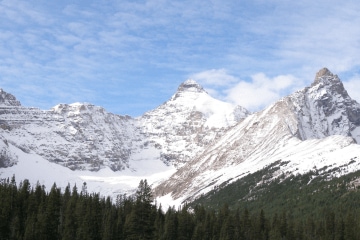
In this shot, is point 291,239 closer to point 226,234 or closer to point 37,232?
point 226,234

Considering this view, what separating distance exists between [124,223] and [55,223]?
1804 centimetres

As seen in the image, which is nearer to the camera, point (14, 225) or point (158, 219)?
point (14, 225)

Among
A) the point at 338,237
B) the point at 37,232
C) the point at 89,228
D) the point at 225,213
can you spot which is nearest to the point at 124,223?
the point at 89,228

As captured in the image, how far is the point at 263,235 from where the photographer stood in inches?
6905

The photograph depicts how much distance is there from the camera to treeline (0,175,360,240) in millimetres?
145462

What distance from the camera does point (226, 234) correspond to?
168750mm

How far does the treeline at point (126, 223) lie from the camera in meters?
145

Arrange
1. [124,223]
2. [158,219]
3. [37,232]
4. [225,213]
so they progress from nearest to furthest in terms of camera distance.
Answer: [37,232] → [124,223] → [158,219] → [225,213]

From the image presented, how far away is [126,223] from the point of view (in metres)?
154

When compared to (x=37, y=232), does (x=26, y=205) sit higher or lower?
higher

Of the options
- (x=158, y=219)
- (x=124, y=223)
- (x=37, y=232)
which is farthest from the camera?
(x=158, y=219)

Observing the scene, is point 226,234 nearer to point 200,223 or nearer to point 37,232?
point 200,223

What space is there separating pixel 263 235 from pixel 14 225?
7005 centimetres

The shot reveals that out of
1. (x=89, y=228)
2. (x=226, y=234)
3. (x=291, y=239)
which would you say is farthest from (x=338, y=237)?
(x=89, y=228)
